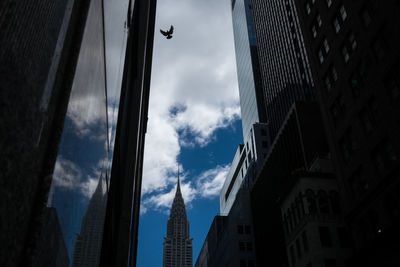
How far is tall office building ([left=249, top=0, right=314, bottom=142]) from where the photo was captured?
9331 centimetres

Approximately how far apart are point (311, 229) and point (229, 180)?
3555 inches

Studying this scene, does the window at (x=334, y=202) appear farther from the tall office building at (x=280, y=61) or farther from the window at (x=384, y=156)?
the tall office building at (x=280, y=61)

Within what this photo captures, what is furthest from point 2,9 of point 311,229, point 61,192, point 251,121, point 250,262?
point 251,121

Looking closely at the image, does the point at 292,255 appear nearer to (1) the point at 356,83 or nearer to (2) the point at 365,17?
(1) the point at 356,83

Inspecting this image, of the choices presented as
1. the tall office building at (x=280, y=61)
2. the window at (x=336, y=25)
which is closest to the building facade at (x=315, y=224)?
the window at (x=336, y=25)

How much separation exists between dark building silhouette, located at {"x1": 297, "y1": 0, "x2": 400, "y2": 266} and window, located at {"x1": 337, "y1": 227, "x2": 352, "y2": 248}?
7327mm

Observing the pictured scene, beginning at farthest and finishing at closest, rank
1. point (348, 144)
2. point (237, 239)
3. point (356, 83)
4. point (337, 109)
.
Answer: point (237, 239), point (337, 109), point (348, 144), point (356, 83)

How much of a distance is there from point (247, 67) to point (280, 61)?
29.1 m

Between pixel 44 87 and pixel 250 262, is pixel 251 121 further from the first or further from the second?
pixel 44 87

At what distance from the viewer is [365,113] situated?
32.1 m

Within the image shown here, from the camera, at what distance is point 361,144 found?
3206cm

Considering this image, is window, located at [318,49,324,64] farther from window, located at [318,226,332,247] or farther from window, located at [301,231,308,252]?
window, located at [301,231,308,252]

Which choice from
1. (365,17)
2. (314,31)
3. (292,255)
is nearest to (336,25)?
(365,17)

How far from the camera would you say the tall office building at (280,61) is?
93312 millimetres
